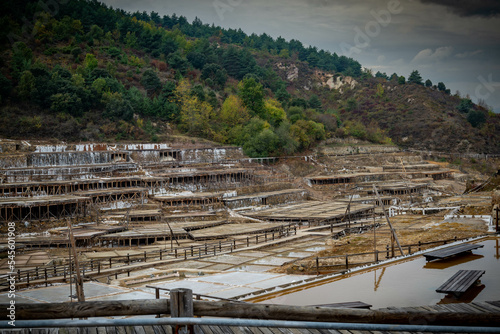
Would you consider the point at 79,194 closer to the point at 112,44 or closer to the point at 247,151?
the point at 247,151

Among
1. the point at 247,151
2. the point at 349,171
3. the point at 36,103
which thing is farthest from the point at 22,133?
the point at 349,171

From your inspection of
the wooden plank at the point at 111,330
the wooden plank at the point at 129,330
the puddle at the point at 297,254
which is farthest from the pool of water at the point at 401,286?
the puddle at the point at 297,254

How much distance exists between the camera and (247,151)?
201ft

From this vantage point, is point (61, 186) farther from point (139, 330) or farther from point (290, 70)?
point (290, 70)

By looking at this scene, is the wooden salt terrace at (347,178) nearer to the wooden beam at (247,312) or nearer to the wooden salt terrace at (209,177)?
the wooden salt terrace at (209,177)

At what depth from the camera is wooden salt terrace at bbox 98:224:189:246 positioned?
2948cm

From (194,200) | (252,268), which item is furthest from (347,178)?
(252,268)

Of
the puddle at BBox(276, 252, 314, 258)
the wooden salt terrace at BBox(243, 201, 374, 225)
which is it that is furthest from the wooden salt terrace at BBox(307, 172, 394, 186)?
the puddle at BBox(276, 252, 314, 258)

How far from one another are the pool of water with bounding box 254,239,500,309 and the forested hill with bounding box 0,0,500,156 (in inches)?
1893

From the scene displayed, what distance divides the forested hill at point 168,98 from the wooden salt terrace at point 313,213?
1930cm

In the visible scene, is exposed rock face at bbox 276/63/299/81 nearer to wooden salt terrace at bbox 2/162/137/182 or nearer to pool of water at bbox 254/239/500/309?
wooden salt terrace at bbox 2/162/137/182

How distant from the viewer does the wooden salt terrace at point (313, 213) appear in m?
37.1

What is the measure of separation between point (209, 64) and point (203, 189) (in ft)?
157

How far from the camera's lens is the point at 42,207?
112 feet
